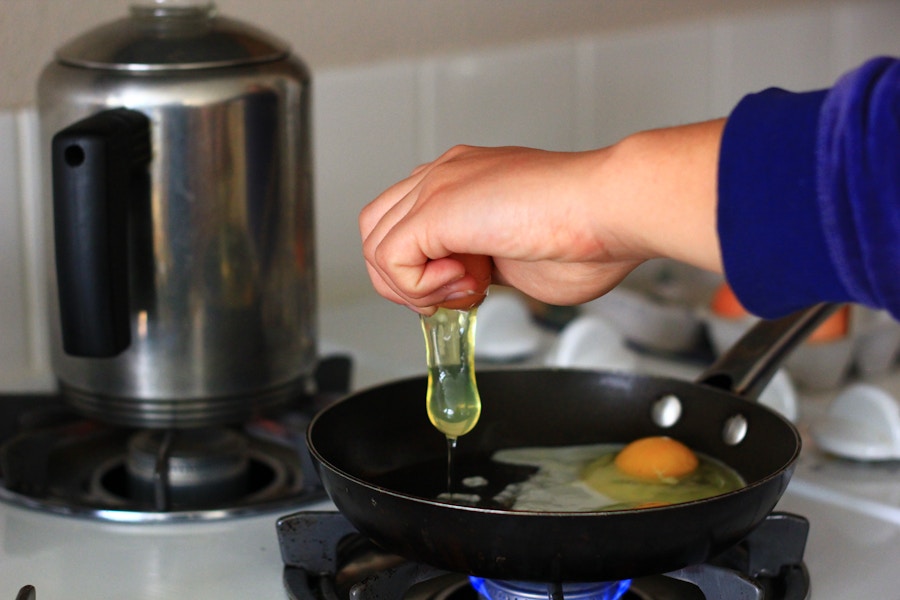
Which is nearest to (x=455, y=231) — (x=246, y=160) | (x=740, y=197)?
(x=740, y=197)

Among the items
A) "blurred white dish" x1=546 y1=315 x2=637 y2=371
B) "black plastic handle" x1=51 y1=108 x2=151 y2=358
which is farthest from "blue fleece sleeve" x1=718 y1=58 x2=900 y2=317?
"blurred white dish" x1=546 y1=315 x2=637 y2=371

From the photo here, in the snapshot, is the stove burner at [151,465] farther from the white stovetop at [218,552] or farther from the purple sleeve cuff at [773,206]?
the purple sleeve cuff at [773,206]

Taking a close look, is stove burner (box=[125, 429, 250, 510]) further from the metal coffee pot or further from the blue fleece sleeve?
the blue fleece sleeve

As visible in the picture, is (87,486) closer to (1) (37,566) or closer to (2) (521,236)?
(1) (37,566)

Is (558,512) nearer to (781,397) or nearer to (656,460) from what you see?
(656,460)

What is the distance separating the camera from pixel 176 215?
79 cm

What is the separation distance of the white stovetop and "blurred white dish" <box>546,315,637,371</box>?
0.21 m

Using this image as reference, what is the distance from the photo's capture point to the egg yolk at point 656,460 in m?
0.78

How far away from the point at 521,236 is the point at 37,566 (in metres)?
0.37

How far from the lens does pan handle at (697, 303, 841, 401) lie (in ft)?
2.68

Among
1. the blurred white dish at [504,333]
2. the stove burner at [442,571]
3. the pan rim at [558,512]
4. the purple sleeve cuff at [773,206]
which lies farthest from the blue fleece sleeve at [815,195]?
the blurred white dish at [504,333]

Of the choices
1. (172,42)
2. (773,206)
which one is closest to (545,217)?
(773,206)

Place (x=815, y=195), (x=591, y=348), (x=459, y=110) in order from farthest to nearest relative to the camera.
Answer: (x=459, y=110) → (x=591, y=348) → (x=815, y=195)

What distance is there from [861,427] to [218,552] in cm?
49
